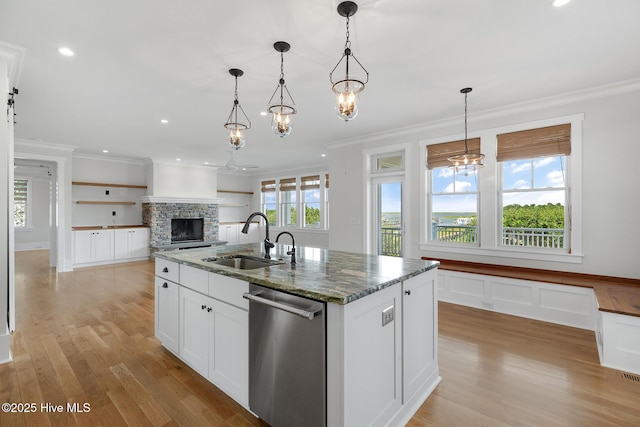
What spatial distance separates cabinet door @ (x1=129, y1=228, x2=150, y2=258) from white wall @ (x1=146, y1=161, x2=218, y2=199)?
1.05m

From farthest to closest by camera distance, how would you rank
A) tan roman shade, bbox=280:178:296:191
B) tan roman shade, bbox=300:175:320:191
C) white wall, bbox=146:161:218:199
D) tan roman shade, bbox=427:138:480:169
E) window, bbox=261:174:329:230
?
tan roman shade, bbox=280:178:296:191 → tan roman shade, bbox=300:175:320:191 → window, bbox=261:174:329:230 → white wall, bbox=146:161:218:199 → tan roman shade, bbox=427:138:480:169

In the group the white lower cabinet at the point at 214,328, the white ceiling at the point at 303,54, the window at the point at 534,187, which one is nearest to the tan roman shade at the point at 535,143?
the window at the point at 534,187

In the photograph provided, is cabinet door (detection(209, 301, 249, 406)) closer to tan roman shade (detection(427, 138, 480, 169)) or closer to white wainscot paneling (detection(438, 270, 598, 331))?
white wainscot paneling (detection(438, 270, 598, 331))

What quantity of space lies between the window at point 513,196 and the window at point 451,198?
14mm

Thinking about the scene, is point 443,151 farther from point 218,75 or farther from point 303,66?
point 218,75

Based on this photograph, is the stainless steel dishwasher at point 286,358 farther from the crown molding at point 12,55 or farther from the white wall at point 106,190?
the white wall at point 106,190

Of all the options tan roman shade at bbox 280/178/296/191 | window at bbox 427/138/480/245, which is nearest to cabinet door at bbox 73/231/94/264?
tan roman shade at bbox 280/178/296/191

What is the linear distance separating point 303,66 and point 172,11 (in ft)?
3.95

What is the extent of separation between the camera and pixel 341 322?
4.78 ft

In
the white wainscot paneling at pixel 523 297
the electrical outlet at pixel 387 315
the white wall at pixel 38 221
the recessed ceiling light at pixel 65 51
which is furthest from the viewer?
the white wall at pixel 38 221

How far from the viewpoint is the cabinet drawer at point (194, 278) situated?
225cm

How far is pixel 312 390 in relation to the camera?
1.56 meters

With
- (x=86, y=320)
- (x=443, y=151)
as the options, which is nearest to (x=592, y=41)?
(x=443, y=151)

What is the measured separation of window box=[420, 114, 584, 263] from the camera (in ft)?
12.5
